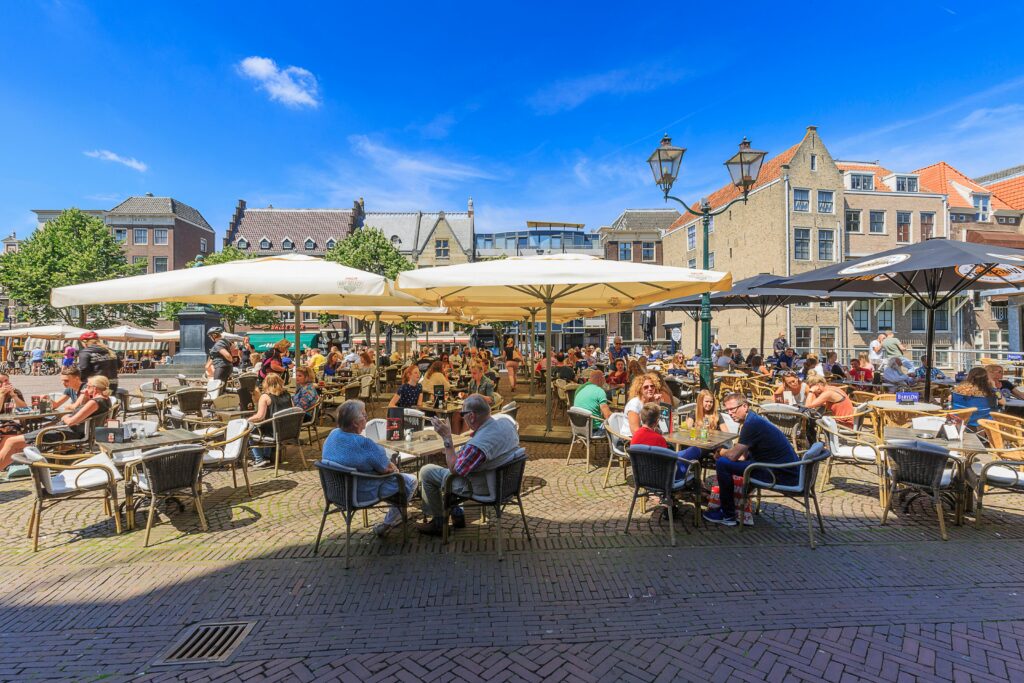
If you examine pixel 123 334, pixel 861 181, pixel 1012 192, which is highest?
pixel 1012 192

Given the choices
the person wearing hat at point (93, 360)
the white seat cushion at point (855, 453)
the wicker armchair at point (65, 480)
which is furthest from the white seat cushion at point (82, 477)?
the white seat cushion at point (855, 453)

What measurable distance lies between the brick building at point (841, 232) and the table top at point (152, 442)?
1255 inches

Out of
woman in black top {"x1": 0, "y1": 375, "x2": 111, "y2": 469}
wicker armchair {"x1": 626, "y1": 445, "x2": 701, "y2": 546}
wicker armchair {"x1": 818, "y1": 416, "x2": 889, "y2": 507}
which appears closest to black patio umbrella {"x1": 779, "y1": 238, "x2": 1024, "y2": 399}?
wicker armchair {"x1": 818, "y1": 416, "x2": 889, "y2": 507}

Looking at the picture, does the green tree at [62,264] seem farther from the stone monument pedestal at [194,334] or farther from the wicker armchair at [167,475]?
the wicker armchair at [167,475]

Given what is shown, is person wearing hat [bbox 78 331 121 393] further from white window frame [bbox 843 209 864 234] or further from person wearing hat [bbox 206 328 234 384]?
white window frame [bbox 843 209 864 234]

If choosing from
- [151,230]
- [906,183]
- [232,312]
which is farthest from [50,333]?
[906,183]

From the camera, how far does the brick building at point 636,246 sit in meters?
44.2

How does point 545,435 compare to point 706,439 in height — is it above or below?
below

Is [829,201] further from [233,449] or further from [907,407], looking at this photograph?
[233,449]

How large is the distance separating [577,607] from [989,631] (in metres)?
2.47

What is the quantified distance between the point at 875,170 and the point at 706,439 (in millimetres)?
41227

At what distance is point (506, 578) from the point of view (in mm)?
3689

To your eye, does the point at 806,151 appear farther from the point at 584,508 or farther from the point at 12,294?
the point at 12,294

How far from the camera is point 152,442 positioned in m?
4.80
